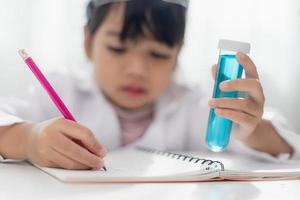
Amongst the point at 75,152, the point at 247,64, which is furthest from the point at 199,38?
the point at 75,152

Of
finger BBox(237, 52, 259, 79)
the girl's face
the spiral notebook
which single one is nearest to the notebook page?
the spiral notebook

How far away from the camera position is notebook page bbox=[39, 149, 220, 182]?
45 centimetres

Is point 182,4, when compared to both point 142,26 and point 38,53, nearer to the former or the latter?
point 142,26

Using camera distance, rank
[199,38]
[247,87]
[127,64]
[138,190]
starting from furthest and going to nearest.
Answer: [199,38] < [127,64] < [247,87] < [138,190]

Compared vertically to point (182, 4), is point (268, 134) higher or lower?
lower

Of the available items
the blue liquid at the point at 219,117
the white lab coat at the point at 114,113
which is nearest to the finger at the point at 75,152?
the blue liquid at the point at 219,117

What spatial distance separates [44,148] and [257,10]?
2.03 feet

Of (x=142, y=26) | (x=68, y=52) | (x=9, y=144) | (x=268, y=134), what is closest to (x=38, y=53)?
(x=68, y=52)

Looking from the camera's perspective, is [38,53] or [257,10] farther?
[257,10]

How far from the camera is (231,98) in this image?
0.54m

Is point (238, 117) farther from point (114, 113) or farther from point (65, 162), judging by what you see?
point (114, 113)

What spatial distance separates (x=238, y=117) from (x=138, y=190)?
0.57 ft

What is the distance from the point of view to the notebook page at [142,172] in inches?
17.8

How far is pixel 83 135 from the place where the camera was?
489 mm
